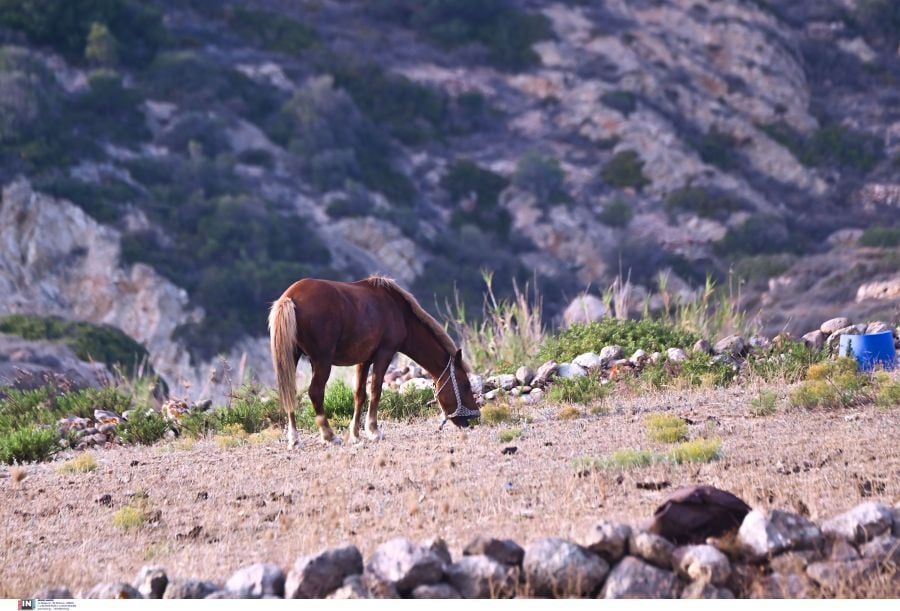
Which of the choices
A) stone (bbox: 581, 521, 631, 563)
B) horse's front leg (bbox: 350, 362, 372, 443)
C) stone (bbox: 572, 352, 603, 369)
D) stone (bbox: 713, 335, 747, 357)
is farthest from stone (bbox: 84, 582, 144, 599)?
stone (bbox: 713, 335, 747, 357)

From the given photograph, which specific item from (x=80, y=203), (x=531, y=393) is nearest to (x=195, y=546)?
(x=531, y=393)

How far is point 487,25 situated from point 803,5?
16.0 metres

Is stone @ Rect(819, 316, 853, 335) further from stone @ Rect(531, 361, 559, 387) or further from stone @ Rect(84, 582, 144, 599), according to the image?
stone @ Rect(84, 582, 144, 599)

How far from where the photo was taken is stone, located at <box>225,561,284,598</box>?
20.6 ft

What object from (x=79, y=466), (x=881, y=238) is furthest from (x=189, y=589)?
(x=881, y=238)

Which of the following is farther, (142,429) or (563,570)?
(142,429)

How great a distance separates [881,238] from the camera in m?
40.2

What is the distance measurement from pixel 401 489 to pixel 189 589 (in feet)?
9.45

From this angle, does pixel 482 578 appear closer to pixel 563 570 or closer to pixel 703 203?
pixel 563 570

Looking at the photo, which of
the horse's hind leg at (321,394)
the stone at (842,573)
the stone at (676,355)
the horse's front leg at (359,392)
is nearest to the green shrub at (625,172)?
the stone at (676,355)

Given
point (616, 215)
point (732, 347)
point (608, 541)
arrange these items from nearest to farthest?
1. point (608, 541)
2. point (732, 347)
3. point (616, 215)

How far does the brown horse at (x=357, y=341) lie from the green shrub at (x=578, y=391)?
3.99ft

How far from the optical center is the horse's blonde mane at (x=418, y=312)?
40.4ft

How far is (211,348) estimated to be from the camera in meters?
33.1
